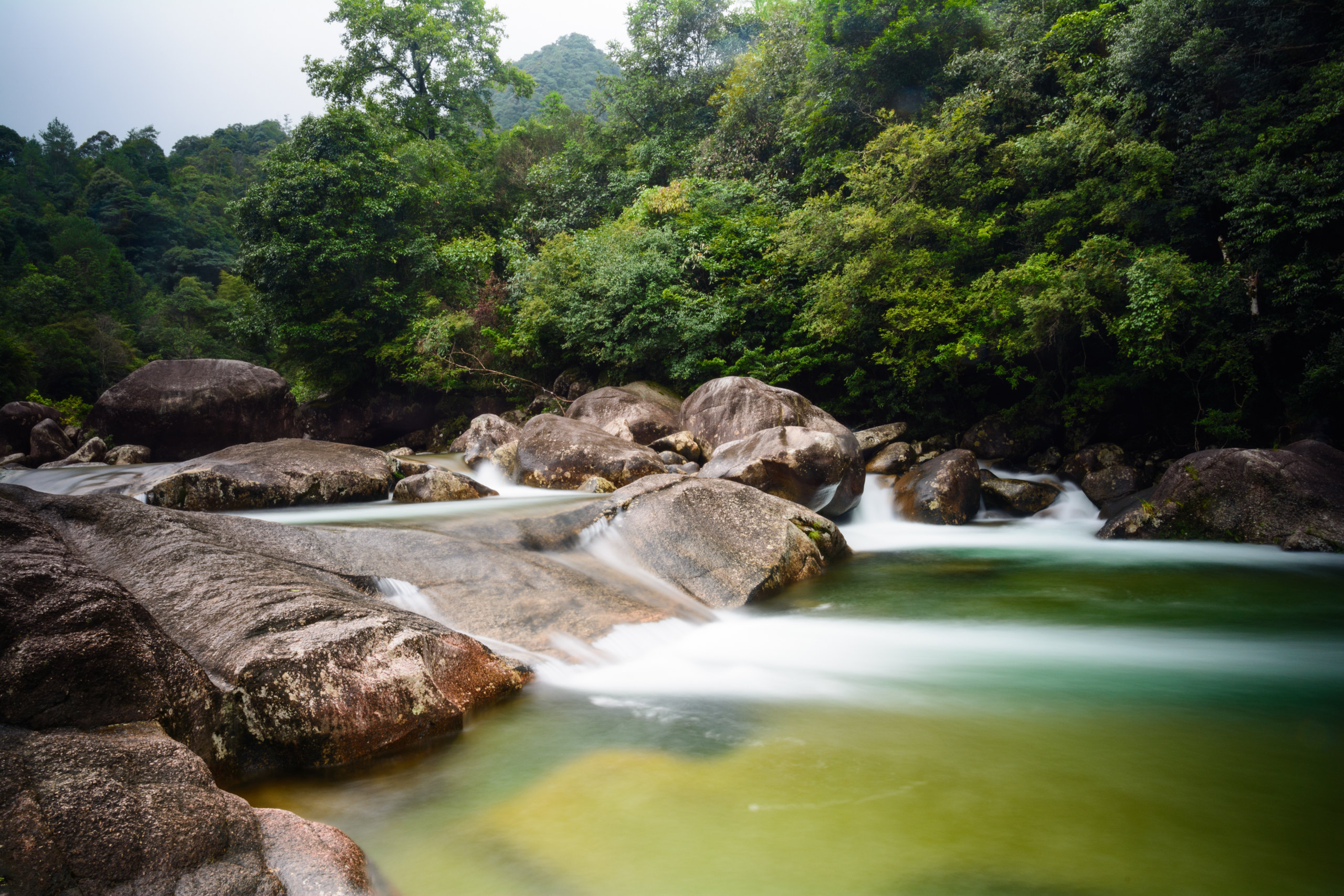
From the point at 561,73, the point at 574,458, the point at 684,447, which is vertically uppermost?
the point at 561,73

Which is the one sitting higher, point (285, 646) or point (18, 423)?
point (18, 423)

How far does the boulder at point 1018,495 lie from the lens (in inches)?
489

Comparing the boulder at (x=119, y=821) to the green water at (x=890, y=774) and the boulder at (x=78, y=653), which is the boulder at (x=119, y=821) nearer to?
the boulder at (x=78, y=653)

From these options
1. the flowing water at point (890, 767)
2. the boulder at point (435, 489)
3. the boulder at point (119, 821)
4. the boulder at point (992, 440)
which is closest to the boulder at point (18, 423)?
the boulder at point (435, 489)

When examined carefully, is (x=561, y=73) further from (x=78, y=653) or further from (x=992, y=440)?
(x=78, y=653)

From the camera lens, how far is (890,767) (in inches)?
137

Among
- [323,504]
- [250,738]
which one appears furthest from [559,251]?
[250,738]

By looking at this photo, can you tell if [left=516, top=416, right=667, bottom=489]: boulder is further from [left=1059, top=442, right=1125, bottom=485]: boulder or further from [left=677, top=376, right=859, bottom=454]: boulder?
[left=1059, top=442, right=1125, bottom=485]: boulder

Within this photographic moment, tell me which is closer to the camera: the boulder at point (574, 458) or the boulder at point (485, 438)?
the boulder at point (574, 458)

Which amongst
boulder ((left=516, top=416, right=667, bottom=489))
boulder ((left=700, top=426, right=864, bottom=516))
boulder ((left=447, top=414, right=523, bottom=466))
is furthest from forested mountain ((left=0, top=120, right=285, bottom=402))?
boulder ((left=700, top=426, right=864, bottom=516))

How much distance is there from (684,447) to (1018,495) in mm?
6391

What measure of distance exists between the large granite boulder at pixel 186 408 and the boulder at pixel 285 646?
14114mm

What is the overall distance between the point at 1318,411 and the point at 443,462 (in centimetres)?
1689

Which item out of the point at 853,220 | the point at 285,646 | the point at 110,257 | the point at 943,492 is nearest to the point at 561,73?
the point at 110,257
